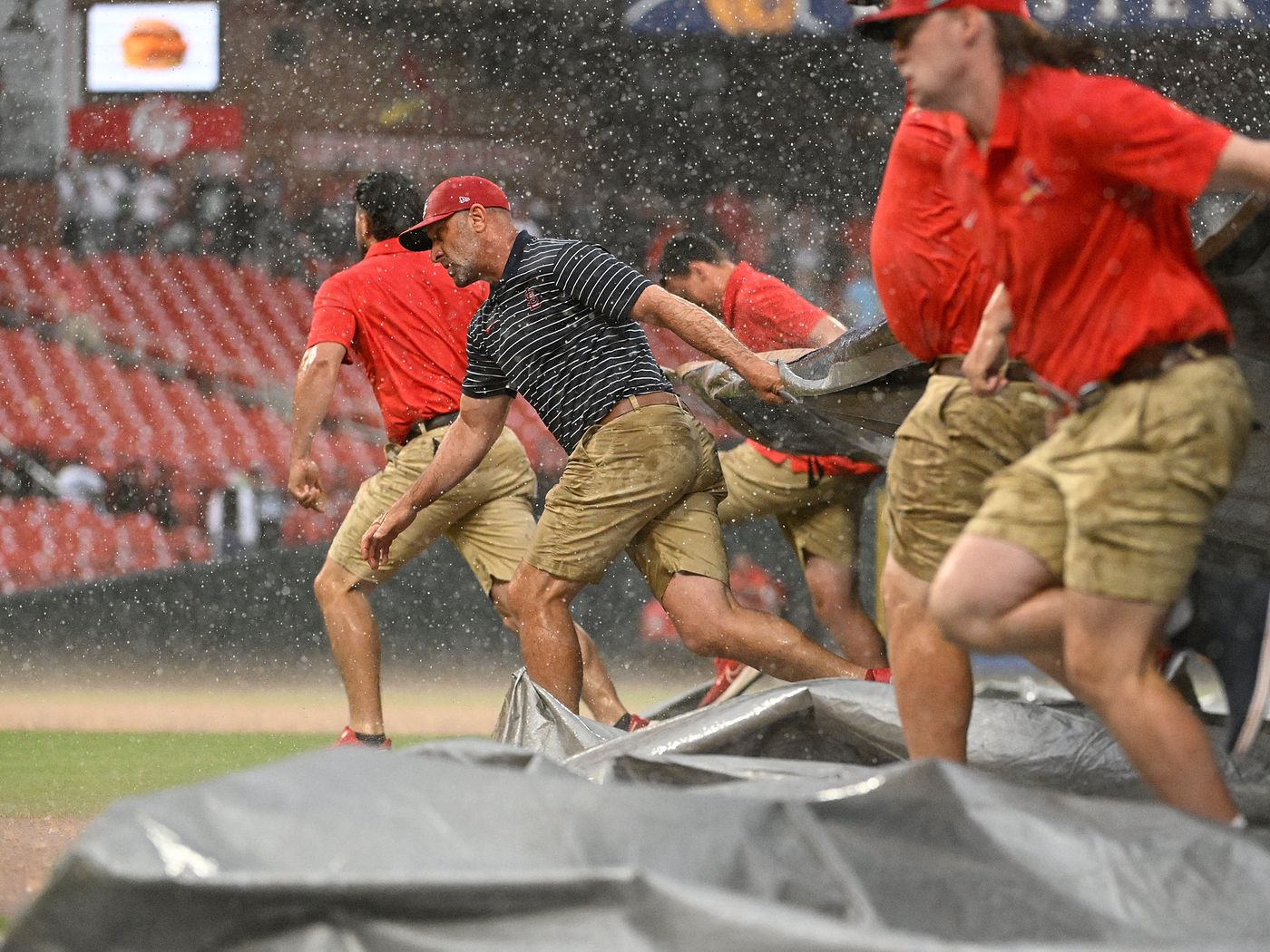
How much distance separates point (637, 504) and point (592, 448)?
210 mm

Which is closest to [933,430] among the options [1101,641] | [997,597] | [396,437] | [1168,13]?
[997,597]

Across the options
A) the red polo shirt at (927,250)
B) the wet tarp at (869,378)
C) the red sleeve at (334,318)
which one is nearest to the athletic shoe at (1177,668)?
the wet tarp at (869,378)

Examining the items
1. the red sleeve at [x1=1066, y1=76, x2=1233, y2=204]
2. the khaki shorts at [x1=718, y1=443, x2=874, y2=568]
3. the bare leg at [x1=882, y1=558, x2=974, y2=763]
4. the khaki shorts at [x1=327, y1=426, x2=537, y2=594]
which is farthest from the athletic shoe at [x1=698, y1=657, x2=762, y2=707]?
the red sleeve at [x1=1066, y1=76, x2=1233, y2=204]

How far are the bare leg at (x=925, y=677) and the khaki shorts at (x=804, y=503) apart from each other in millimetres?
2528

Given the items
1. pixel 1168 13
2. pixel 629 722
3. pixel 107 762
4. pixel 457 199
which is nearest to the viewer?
pixel 457 199

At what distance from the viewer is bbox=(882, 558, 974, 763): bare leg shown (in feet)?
10.3

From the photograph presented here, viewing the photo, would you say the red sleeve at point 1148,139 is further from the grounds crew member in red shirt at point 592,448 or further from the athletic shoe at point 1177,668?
the grounds crew member in red shirt at point 592,448

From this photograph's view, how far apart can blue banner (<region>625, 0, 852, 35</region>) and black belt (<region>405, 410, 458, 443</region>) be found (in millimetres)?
4981

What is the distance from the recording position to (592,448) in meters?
4.71

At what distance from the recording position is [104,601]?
9398mm

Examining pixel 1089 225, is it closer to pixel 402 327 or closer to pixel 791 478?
pixel 791 478

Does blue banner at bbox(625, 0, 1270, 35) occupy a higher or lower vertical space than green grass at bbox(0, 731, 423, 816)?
higher

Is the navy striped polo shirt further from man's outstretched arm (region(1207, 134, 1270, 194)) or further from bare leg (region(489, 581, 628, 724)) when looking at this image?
man's outstretched arm (region(1207, 134, 1270, 194))

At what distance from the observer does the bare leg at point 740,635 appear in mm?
4668
